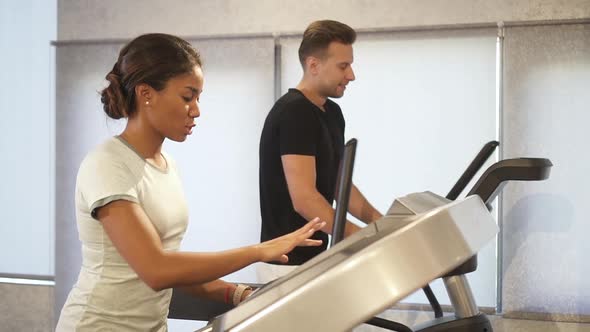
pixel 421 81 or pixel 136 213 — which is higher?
pixel 421 81

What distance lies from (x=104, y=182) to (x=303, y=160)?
1048 mm

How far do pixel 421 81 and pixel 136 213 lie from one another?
8.77 feet

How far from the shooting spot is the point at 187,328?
4109mm

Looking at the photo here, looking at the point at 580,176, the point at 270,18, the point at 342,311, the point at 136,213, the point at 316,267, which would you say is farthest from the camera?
the point at 270,18

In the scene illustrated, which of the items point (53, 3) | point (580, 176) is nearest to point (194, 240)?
point (53, 3)

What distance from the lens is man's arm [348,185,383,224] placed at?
8.26 ft

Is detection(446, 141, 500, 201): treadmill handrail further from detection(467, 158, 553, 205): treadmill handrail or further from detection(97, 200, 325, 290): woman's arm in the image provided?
detection(97, 200, 325, 290): woman's arm

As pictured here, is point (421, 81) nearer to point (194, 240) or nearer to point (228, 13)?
point (228, 13)

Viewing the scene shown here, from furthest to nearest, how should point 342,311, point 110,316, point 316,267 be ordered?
point 110,316 → point 316,267 → point 342,311

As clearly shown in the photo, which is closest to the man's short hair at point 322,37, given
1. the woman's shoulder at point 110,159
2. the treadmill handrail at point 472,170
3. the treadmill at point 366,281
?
the treadmill handrail at point 472,170

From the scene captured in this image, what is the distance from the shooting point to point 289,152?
2.33m

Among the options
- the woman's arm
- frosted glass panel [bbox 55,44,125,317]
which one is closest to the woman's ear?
the woman's arm

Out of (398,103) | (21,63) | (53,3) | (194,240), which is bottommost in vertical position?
(194,240)

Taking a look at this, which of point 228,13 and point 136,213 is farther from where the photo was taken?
point 228,13
